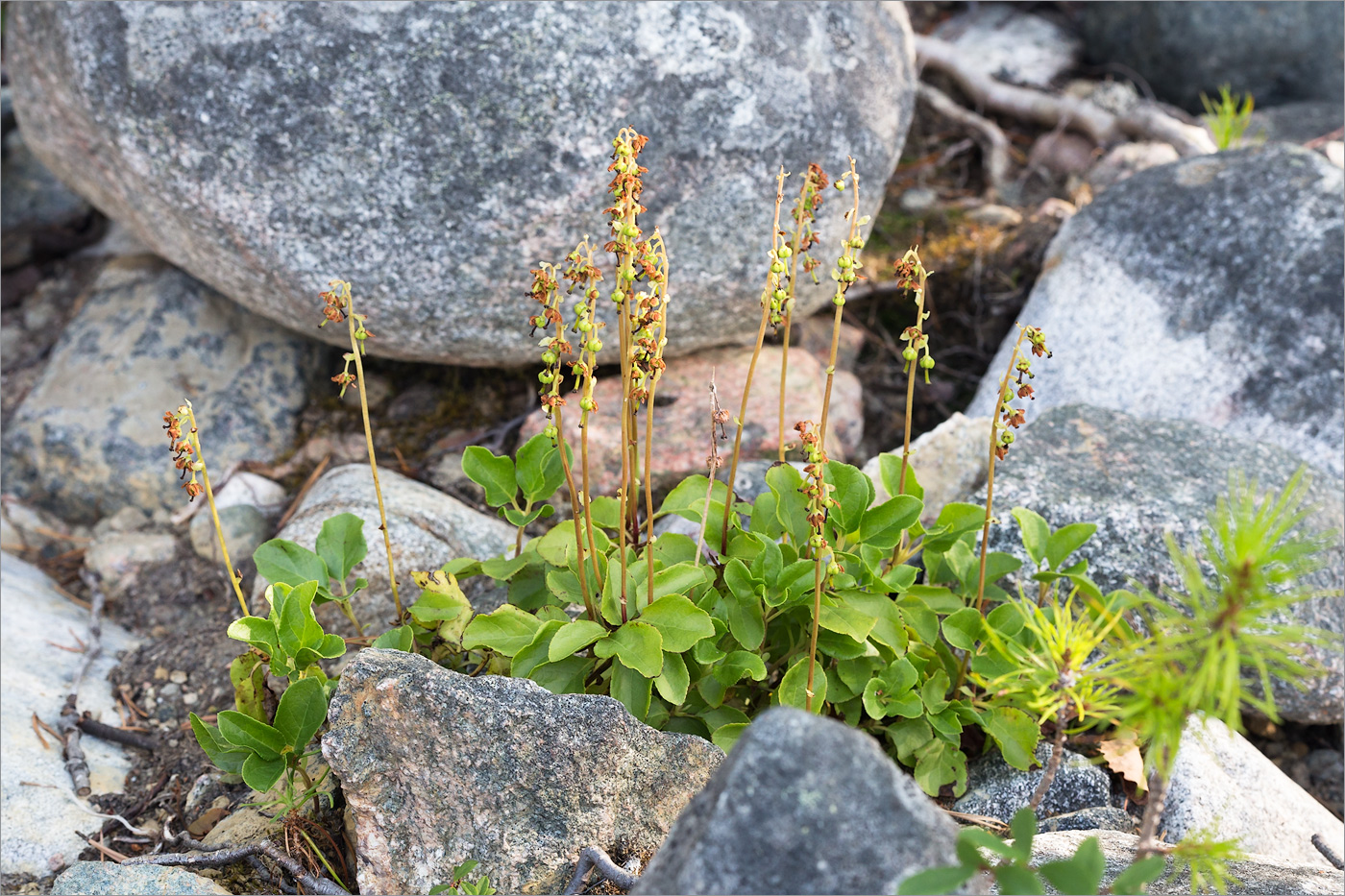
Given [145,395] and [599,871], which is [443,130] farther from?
[599,871]

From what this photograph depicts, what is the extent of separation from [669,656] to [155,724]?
175 cm

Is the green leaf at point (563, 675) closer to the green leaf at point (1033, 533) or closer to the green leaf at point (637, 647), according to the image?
the green leaf at point (637, 647)

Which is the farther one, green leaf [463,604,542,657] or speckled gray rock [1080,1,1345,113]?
speckled gray rock [1080,1,1345,113]

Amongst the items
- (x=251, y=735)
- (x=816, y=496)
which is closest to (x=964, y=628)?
(x=816, y=496)

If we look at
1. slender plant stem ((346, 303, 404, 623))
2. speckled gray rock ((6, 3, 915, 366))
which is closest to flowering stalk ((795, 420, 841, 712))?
slender plant stem ((346, 303, 404, 623))

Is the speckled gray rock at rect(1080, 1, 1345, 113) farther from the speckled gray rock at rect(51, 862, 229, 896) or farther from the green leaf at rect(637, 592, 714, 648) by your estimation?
the speckled gray rock at rect(51, 862, 229, 896)

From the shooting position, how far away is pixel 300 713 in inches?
88.0

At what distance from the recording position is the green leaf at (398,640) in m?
2.48

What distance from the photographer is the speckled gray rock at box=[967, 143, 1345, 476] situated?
12.5 feet

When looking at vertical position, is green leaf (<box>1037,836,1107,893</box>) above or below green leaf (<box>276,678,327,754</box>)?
above

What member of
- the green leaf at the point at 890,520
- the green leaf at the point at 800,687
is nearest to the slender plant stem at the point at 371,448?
the green leaf at the point at 800,687

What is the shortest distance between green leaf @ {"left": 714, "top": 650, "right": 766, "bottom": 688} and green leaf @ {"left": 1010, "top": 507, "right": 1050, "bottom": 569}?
0.80 meters

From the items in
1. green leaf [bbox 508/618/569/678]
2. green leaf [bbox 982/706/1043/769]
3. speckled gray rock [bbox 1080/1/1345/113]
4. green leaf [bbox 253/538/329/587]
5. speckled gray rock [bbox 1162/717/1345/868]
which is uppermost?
speckled gray rock [bbox 1080/1/1345/113]

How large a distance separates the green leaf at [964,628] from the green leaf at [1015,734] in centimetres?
18
